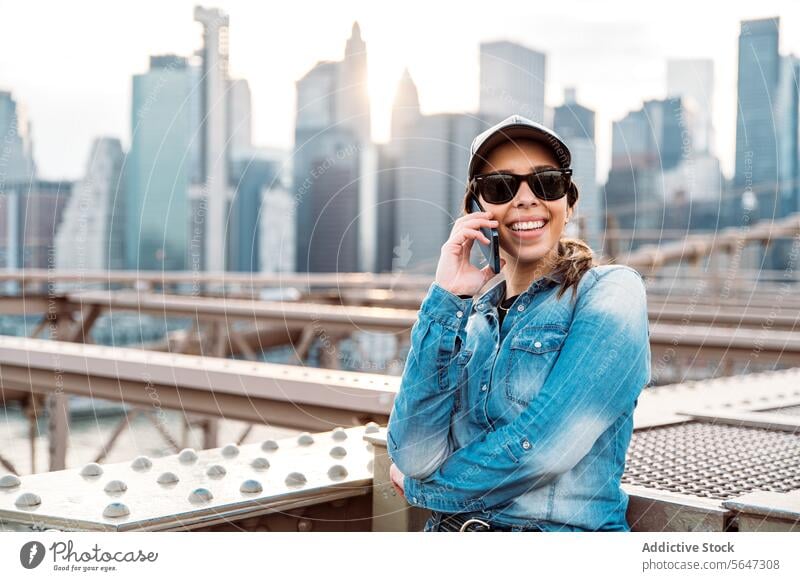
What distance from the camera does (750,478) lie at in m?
2.32

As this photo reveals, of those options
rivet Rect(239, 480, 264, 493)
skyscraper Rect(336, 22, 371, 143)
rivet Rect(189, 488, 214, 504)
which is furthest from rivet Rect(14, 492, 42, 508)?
skyscraper Rect(336, 22, 371, 143)

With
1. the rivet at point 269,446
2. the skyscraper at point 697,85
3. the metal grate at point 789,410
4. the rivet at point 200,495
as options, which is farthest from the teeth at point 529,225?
the metal grate at point 789,410

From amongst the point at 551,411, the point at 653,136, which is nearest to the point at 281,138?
the point at 653,136

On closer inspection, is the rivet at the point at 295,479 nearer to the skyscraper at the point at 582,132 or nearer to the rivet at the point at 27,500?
the rivet at the point at 27,500

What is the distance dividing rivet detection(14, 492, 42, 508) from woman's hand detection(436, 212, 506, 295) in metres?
0.99

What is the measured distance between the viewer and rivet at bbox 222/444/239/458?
2.58 m

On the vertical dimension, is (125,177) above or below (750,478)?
above

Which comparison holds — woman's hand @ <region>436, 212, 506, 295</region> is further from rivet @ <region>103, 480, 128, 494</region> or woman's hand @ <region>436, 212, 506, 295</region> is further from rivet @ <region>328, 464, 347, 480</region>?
rivet @ <region>103, 480, 128, 494</region>

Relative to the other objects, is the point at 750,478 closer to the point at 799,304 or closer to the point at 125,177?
the point at 125,177

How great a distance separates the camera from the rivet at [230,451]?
102 inches

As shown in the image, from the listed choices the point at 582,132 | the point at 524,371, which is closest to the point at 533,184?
the point at 524,371

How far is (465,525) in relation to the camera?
80.9 inches

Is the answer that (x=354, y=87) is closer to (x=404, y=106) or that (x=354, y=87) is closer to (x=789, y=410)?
(x=404, y=106)
